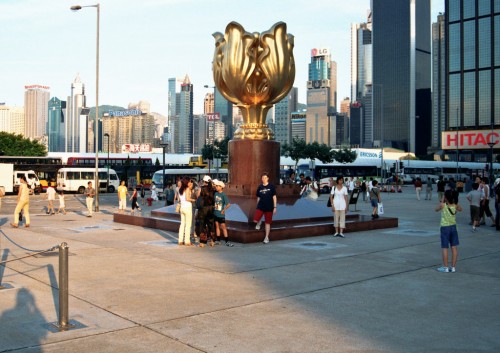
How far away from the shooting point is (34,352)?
5395 mm

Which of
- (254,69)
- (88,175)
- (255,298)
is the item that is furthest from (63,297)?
(88,175)

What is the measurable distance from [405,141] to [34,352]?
7954 inches

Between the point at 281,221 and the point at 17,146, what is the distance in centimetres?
7126

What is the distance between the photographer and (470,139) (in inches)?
3551

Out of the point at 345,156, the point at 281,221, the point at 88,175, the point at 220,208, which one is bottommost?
the point at 281,221

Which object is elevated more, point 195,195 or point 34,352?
point 195,195

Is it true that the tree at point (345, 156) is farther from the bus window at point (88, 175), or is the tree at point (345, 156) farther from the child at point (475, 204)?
the child at point (475, 204)

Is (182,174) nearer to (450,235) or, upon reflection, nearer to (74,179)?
(74,179)

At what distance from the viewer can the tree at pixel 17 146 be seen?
76.7m

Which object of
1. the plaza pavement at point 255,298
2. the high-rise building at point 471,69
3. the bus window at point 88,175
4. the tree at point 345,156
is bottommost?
the plaza pavement at point 255,298

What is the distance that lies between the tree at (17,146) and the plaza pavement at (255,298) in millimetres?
69334

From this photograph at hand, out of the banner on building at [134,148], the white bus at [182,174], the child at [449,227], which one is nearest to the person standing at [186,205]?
the child at [449,227]

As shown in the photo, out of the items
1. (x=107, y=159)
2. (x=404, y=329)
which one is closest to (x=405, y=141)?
(x=107, y=159)

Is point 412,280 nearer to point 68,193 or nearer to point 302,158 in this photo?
point 68,193
